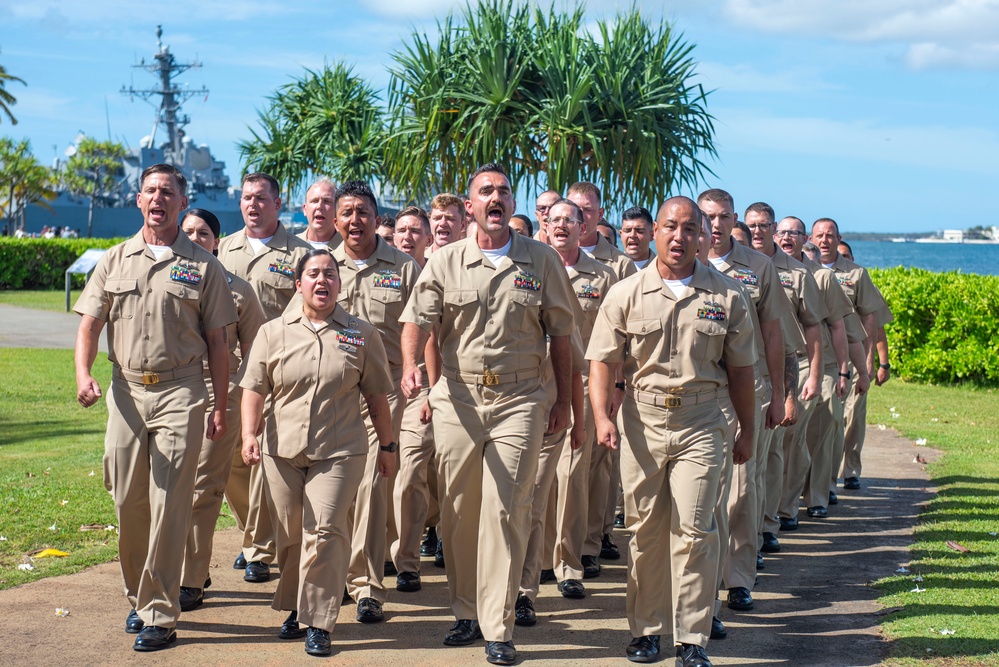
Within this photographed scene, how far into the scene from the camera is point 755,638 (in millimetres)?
6191

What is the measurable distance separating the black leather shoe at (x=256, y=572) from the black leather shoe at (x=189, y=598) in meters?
0.61

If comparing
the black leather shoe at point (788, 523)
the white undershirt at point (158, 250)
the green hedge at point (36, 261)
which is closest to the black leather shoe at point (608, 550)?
the black leather shoe at point (788, 523)

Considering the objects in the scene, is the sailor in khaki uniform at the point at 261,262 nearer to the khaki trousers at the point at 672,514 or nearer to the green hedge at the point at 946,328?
→ the khaki trousers at the point at 672,514

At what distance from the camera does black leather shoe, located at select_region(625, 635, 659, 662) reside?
5.73 meters

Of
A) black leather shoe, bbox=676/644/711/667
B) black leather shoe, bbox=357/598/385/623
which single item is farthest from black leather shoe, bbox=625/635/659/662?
black leather shoe, bbox=357/598/385/623

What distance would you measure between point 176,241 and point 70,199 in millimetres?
68597

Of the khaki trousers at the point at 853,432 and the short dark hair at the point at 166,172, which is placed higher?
the short dark hair at the point at 166,172

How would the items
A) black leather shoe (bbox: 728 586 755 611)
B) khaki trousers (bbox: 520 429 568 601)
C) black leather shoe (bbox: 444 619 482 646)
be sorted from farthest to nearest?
black leather shoe (bbox: 728 586 755 611) → khaki trousers (bbox: 520 429 568 601) → black leather shoe (bbox: 444 619 482 646)

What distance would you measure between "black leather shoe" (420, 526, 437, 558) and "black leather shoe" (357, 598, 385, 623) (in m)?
1.77

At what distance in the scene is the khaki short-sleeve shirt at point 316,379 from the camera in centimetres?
577

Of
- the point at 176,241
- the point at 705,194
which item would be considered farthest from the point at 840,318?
the point at 176,241

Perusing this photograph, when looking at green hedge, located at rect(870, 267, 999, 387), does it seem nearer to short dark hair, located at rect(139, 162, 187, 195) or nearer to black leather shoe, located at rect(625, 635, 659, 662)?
black leather shoe, located at rect(625, 635, 659, 662)

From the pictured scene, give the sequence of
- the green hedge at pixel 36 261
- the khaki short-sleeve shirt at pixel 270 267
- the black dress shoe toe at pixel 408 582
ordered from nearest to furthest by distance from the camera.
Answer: the black dress shoe toe at pixel 408 582
the khaki short-sleeve shirt at pixel 270 267
the green hedge at pixel 36 261

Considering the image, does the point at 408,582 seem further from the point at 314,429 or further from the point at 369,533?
the point at 314,429
